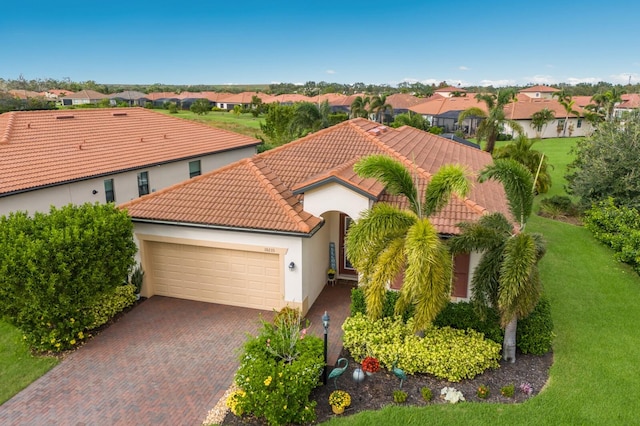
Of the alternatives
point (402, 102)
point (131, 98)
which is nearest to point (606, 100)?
point (402, 102)

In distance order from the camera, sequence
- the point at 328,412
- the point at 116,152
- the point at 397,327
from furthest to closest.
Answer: the point at 116,152 → the point at 397,327 → the point at 328,412

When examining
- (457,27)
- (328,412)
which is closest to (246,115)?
(457,27)

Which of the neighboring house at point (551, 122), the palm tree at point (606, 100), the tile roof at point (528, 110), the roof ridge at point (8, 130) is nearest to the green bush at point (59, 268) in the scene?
the roof ridge at point (8, 130)

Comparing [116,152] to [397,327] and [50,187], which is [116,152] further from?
[397,327]

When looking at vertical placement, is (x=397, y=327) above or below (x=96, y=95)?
below

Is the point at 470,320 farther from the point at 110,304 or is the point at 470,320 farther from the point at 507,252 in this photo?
the point at 110,304

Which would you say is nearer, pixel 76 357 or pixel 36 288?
pixel 36 288

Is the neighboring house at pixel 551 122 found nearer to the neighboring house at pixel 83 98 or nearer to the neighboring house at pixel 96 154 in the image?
the neighboring house at pixel 96 154
